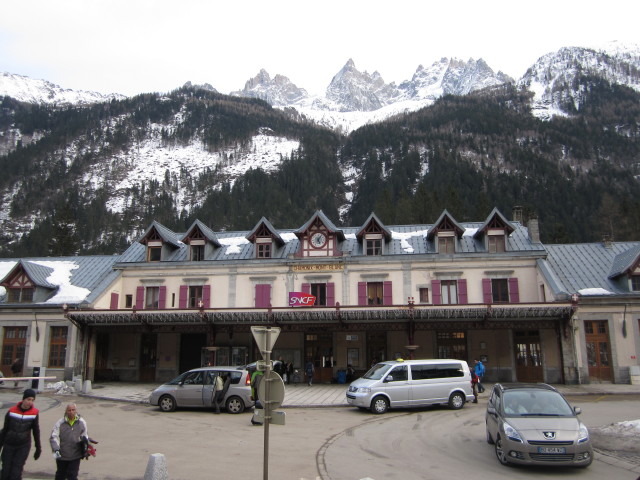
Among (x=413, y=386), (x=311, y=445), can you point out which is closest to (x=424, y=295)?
(x=413, y=386)

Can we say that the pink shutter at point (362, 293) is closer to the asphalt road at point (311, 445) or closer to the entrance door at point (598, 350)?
the asphalt road at point (311, 445)

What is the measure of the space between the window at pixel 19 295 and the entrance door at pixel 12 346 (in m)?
1.78

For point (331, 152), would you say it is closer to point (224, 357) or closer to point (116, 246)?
point (116, 246)

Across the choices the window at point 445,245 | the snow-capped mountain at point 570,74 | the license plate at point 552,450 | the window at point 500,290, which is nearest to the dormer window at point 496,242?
the window at point 500,290

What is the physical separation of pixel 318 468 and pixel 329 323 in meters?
17.3

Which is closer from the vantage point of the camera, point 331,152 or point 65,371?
point 65,371

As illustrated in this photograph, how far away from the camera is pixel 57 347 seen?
31547 mm

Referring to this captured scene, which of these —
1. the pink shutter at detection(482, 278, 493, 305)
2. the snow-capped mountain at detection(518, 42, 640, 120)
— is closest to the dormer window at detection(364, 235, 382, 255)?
the pink shutter at detection(482, 278, 493, 305)

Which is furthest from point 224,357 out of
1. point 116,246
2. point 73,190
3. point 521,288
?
point 73,190

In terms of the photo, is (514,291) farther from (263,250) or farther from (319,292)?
(263,250)

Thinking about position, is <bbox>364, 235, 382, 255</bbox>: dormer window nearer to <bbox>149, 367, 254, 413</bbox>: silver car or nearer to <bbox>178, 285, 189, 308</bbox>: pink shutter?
<bbox>178, 285, 189, 308</bbox>: pink shutter

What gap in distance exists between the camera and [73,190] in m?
153

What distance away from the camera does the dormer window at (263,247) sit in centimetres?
3344

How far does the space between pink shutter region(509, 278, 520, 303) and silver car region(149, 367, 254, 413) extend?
18151 millimetres
